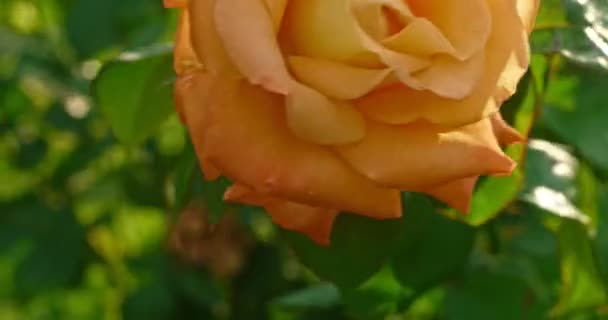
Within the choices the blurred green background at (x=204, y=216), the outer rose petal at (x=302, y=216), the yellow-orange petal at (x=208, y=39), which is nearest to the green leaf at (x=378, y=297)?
the blurred green background at (x=204, y=216)

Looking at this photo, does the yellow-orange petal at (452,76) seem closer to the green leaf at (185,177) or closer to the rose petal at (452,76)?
the rose petal at (452,76)

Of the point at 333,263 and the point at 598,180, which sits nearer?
the point at 333,263

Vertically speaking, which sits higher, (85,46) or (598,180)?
(598,180)

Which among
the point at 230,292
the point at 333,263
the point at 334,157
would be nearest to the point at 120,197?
the point at 230,292

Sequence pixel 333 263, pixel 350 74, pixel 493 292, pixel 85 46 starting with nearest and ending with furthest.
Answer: pixel 350 74 → pixel 333 263 → pixel 493 292 → pixel 85 46

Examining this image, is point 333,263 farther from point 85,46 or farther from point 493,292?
point 85,46

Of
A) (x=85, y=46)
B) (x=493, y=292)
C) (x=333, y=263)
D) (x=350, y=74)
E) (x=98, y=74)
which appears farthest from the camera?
(x=85, y=46)

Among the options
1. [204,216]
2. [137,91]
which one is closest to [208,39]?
[137,91]
